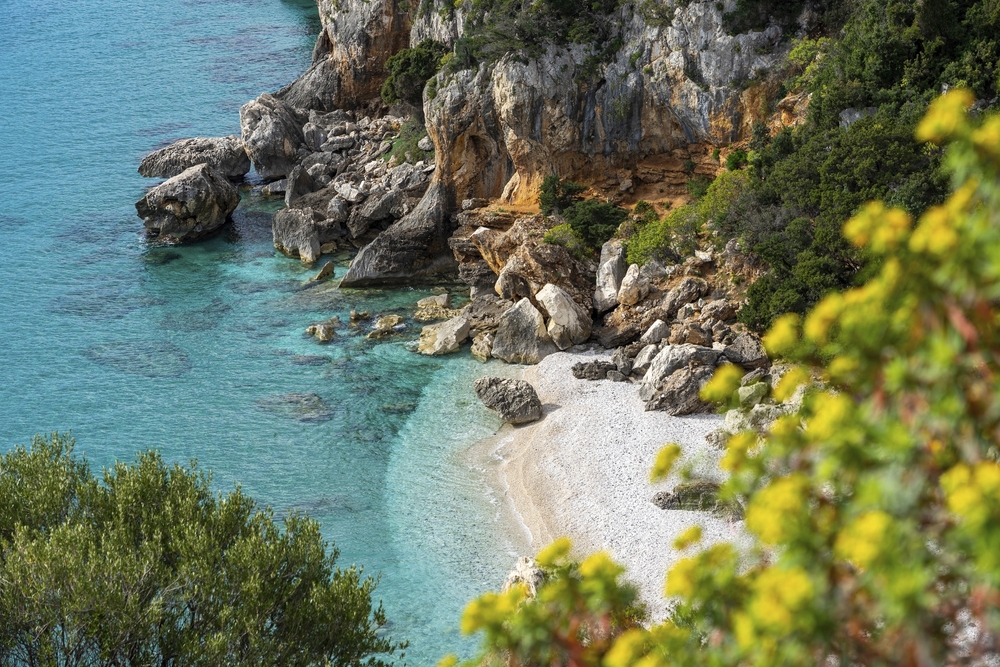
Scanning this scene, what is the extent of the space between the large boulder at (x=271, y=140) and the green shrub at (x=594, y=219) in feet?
87.6

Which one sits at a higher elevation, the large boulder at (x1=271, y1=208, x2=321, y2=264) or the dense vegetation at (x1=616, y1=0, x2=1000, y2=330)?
the dense vegetation at (x1=616, y1=0, x2=1000, y2=330)

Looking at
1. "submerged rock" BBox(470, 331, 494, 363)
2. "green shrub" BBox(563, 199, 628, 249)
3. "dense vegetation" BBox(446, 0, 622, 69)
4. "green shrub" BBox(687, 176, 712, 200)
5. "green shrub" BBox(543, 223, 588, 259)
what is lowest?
"submerged rock" BBox(470, 331, 494, 363)

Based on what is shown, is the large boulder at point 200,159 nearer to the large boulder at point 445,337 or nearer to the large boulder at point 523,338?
the large boulder at point 445,337

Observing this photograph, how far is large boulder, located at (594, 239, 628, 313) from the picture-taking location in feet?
143

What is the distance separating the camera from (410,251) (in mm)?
50750

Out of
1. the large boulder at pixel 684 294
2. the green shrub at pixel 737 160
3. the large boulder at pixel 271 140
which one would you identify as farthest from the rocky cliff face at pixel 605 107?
the large boulder at pixel 271 140

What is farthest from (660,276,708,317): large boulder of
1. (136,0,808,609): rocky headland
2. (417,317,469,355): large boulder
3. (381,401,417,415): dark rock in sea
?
(381,401,417,415): dark rock in sea

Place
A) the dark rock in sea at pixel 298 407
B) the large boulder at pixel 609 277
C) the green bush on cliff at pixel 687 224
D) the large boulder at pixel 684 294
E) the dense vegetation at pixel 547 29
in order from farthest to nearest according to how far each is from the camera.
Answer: the dense vegetation at pixel 547 29 → the large boulder at pixel 609 277 → the green bush on cliff at pixel 687 224 → the large boulder at pixel 684 294 → the dark rock in sea at pixel 298 407

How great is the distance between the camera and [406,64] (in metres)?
61.9

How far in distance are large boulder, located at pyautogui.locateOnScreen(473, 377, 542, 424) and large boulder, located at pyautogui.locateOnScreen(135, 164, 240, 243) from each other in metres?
27.5

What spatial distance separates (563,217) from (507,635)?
39.3 m

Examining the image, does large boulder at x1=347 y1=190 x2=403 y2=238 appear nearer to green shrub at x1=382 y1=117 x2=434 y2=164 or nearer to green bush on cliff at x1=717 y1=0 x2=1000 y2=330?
green shrub at x1=382 y1=117 x2=434 y2=164

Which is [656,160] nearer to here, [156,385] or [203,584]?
[156,385]

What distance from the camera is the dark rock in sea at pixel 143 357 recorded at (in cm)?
4366
